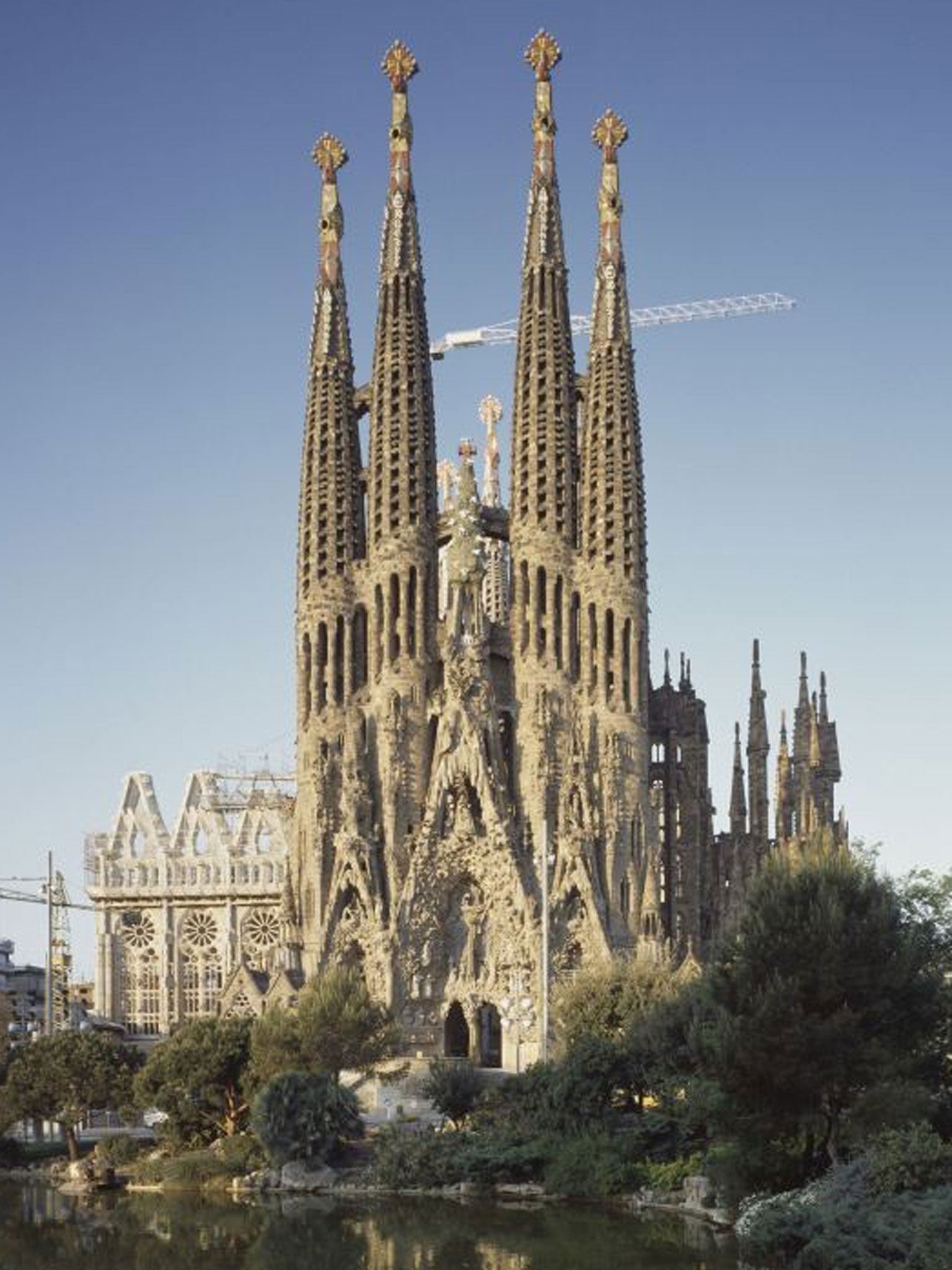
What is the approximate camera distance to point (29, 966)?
6590 inches

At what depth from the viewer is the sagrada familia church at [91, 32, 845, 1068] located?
93.3m

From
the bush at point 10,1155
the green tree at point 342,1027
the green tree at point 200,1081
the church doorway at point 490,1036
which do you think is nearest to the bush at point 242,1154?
the green tree at point 200,1081

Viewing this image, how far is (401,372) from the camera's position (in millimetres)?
98562

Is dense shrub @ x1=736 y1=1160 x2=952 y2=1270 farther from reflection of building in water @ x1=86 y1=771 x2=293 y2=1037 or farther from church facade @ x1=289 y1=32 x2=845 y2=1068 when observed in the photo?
reflection of building in water @ x1=86 y1=771 x2=293 y2=1037

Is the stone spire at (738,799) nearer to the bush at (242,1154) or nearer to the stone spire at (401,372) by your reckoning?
the stone spire at (401,372)

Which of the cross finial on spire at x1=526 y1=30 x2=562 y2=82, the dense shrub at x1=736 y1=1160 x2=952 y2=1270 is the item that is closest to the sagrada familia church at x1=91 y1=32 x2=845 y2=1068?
the cross finial on spire at x1=526 y1=30 x2=562 y2=82

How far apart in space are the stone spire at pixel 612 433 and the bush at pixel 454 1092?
30.7 meters

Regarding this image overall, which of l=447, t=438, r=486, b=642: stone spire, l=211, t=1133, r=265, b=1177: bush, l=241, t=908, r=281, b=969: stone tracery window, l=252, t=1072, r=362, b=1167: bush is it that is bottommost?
l=211, t=1133, r=265, b=1177: bush

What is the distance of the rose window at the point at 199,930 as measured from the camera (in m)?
126

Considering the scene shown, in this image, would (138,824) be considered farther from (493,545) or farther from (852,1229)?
(852,1229)

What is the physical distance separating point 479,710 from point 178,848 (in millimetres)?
38701

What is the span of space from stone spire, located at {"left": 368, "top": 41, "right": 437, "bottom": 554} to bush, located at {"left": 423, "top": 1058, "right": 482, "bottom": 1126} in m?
32.1

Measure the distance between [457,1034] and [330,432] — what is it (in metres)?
→ 27.5

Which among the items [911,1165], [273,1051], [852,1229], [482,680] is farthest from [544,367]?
[852,1229]
